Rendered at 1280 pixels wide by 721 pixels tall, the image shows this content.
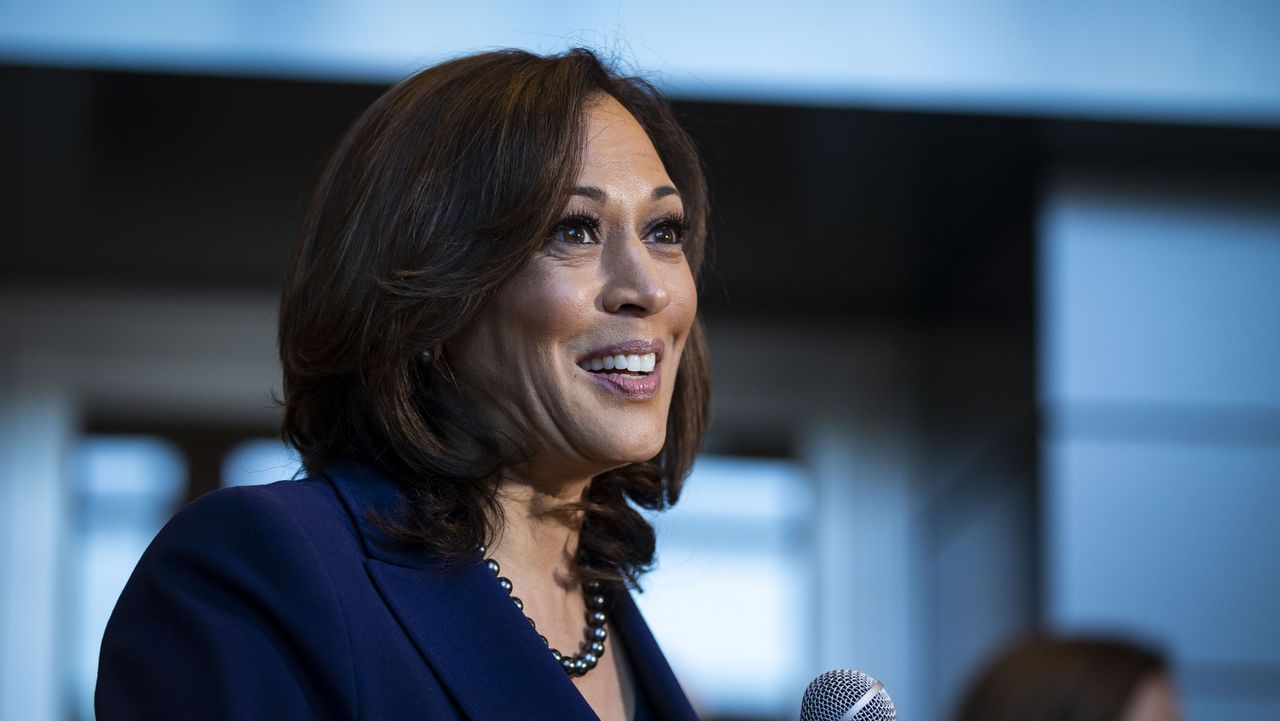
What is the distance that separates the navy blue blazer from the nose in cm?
31

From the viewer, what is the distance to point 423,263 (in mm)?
1673

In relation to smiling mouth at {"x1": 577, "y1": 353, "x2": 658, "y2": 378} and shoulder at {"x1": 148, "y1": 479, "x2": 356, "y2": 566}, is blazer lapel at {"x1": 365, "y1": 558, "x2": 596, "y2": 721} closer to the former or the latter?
shoulder at {"x1": 148, "y1": 479, "x2": 356, "y2": 566}

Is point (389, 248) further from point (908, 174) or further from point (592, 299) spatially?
point (908, 174)

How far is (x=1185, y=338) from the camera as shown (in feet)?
15.8

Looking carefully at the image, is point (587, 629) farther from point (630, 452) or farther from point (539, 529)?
point (630, 452)

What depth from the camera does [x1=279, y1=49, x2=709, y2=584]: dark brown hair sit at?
1670mm

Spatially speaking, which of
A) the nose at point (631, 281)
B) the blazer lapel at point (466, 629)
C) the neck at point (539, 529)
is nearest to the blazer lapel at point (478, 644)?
the blazer lapel at point (466, 629)

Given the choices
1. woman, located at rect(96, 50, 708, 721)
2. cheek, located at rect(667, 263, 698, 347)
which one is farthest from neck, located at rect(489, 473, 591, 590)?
cheek, located at rect(667, 263, 698, 347)

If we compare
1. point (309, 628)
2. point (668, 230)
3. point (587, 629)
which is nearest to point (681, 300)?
point (668, 230)

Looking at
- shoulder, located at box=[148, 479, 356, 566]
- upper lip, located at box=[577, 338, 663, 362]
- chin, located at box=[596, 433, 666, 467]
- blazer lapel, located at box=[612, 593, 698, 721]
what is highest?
upper lip, located at box=[577, 338, 663, 362]

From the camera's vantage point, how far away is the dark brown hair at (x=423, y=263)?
167 cm

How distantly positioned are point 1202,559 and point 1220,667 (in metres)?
0.31

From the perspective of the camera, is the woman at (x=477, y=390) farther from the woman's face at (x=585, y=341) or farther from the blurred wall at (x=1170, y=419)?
the blurred wall at (x=1170, y=419)

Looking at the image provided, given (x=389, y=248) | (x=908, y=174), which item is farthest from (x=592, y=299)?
(x=908, y=174)
